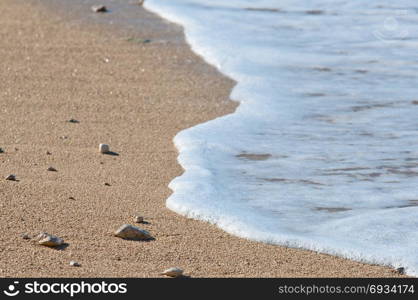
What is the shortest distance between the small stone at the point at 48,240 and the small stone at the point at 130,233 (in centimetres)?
27

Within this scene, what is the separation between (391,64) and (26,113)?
11.2ft

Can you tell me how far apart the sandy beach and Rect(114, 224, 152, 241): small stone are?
0.05 m

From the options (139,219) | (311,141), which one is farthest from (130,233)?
(311,141)

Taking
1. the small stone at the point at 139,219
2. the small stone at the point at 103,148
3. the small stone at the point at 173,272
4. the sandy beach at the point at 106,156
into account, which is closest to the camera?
the small stone at the point at 173,272

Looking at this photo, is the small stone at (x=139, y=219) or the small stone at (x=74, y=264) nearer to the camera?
the small stone at (x=74, y=264)

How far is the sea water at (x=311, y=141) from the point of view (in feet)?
14.1

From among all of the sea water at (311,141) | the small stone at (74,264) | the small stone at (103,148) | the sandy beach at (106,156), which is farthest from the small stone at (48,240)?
the small stone at (103,148)

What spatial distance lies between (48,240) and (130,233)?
368 mm

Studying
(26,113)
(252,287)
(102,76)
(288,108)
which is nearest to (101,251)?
(252,287)

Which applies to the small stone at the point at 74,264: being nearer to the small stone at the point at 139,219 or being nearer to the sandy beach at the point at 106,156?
the sandy beach at the point at 106,156

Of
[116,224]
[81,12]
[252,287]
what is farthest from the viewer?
[81,12]

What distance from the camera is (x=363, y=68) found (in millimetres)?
7805

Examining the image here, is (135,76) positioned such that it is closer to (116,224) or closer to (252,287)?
(116,224)

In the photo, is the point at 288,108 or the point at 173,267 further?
the point at 288,108
